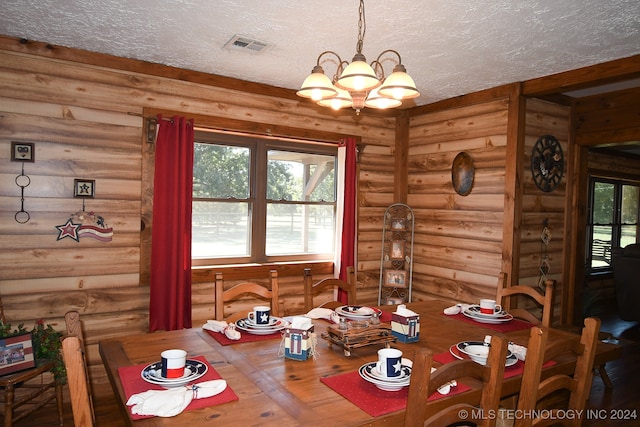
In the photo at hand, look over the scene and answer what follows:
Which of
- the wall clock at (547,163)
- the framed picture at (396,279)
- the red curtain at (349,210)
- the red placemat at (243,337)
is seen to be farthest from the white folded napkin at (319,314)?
the wall clock at (547,163)

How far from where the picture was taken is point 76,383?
117 centimetres

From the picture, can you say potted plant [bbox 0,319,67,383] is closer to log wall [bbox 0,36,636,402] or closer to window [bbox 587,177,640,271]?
log wall [bbox 0,36,636,402]

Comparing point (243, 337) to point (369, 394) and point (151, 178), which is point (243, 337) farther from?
point (151, 178)

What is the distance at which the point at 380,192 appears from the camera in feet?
15.8

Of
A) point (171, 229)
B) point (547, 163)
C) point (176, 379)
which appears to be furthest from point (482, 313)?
point (171, 229)

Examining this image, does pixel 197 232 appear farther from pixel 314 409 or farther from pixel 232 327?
pixel 314 409

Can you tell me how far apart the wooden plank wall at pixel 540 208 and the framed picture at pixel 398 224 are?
1.19 metres

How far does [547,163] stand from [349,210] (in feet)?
6.41

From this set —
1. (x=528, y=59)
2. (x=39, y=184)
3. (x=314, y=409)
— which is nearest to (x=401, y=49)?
(x=528, y=59)

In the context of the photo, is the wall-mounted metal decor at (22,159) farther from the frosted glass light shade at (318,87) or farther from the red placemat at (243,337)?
the frosted glass light shade at (318,87)

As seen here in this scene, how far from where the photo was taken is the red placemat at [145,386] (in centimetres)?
141

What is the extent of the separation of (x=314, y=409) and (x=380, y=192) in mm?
3601

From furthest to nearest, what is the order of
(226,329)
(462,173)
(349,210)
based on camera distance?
(349,210)
(462,173)
(226,329)

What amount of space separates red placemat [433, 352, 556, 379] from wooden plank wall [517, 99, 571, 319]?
7.62ft
